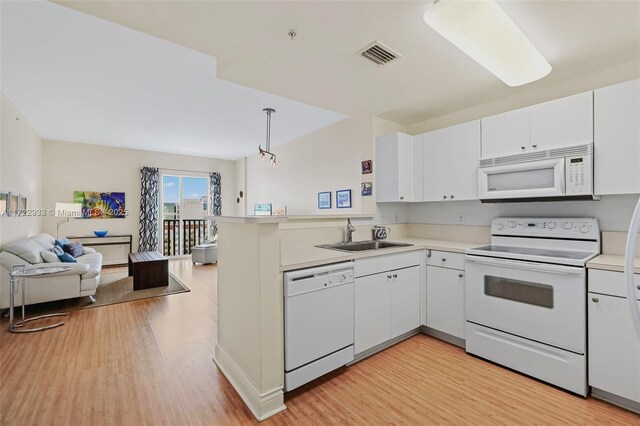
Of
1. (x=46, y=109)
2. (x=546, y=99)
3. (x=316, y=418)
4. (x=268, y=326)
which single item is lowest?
(x=316, y=418)

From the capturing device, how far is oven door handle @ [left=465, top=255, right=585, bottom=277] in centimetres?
194

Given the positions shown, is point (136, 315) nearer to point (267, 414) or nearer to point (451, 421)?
point (267, 414)

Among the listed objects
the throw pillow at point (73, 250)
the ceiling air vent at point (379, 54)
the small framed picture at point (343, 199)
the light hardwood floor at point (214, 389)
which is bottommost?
the light hardwood floor at point (214, 389)

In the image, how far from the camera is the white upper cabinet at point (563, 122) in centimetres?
218

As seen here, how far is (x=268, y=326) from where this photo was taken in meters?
1.79

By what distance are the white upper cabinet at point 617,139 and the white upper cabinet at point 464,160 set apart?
2.81 ft

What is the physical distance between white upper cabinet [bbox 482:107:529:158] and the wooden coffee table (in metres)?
4.76

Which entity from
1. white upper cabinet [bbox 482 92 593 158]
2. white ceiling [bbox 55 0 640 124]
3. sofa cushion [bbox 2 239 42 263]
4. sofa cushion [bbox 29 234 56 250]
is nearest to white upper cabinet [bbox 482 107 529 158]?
white upper cabinet [bbox 482 92 593 158]

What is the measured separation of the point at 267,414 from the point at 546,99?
346cm

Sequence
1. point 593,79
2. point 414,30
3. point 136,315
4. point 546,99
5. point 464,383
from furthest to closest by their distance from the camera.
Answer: point 136,315
point 546,99
point 593,79
point 464,383
point 414,30

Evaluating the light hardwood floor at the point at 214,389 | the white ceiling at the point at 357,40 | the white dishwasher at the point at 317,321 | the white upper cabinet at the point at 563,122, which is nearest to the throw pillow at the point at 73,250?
the light hardwood floor at the point at 214,389

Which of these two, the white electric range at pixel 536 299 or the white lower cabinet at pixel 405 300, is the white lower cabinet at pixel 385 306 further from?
the white electric range at pixel 536 299

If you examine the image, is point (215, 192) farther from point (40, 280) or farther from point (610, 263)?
point (610, 263)

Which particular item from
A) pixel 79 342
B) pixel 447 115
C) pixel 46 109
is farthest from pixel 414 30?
pixel 46 109
